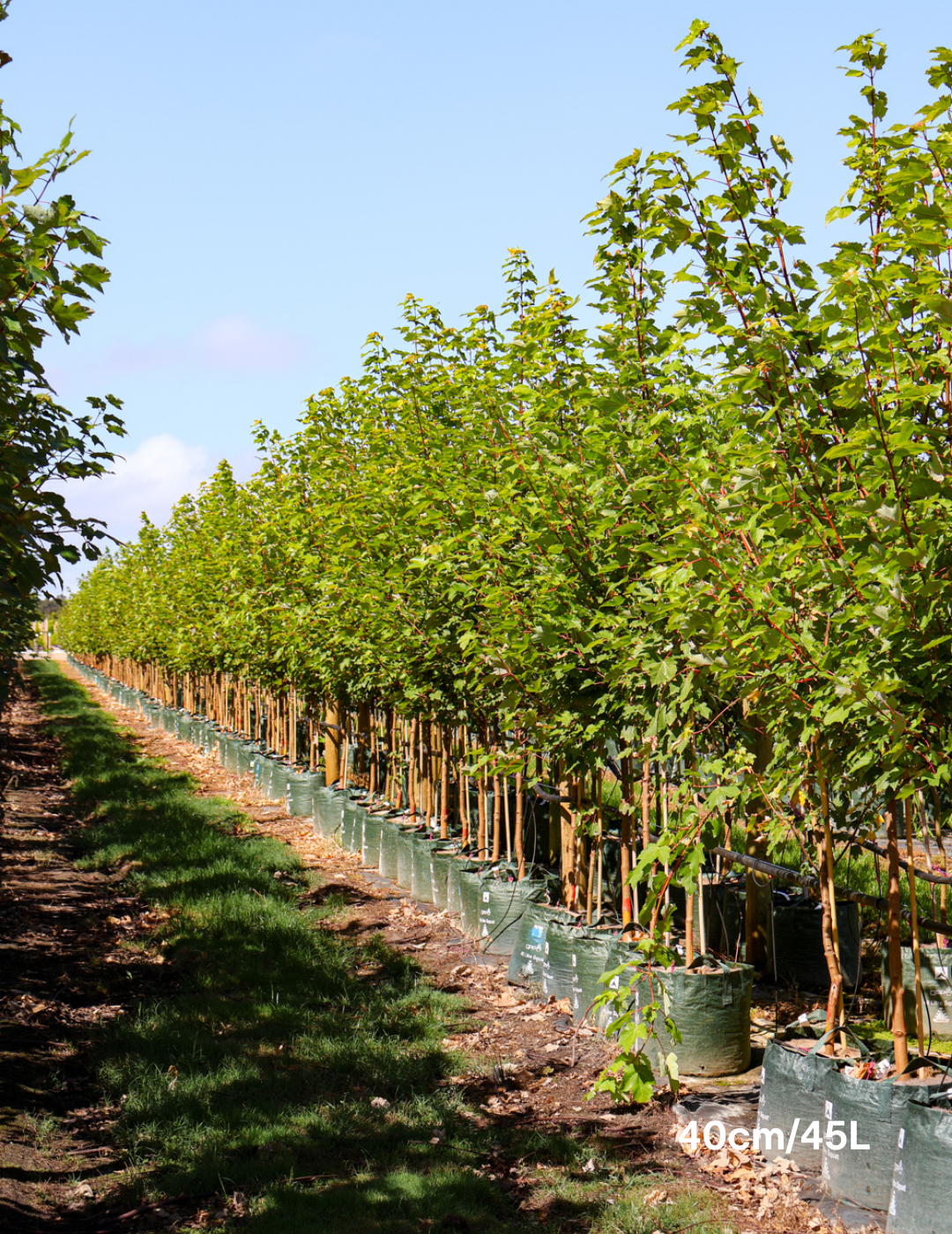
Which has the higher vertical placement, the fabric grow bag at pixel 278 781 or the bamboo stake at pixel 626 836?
the bamboo stake at pixel 626 836

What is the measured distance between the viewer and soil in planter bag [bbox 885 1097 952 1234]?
11.7 ft

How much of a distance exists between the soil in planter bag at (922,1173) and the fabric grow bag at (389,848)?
6927mm

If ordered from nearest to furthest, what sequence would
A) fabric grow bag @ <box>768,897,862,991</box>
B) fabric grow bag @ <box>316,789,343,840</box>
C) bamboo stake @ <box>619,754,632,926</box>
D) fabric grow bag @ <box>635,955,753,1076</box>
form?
fabric grow bag @ <box>635,955,753,1076</box> → bamboo stake @ <box>619,754,632,926</box> → fabric grow bag @ <box>768,897,862,991</box> → fabric grow bag @ <box>316,789,343,840</box>

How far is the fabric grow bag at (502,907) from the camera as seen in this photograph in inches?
303

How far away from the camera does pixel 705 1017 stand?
544 centimetres

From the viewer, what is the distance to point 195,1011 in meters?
6.33

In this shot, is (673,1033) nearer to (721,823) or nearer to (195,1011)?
(721,823)

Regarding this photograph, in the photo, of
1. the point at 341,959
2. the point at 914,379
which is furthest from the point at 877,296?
the point at 341,959

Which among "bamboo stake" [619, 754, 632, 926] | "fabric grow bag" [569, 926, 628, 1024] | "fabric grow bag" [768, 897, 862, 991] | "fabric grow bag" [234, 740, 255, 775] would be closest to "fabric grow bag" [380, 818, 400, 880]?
"fabric grow bag" [768, 897, 862, 991]

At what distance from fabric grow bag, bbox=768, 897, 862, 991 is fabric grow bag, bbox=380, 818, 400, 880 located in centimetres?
401

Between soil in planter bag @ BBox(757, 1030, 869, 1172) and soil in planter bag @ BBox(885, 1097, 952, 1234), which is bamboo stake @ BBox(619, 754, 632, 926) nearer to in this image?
soil in planter bag @ BBox(757, 1030, 869, 1172)

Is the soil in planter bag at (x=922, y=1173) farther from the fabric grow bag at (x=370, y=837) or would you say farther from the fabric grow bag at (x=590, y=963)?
the fabric grow bag at (x=370, y=837)

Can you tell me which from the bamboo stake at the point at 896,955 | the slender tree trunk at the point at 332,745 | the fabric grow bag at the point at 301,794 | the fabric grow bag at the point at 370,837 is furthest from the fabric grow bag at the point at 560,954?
the slender tree trunk at the point at 332,745

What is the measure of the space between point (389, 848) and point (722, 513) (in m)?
7.61
